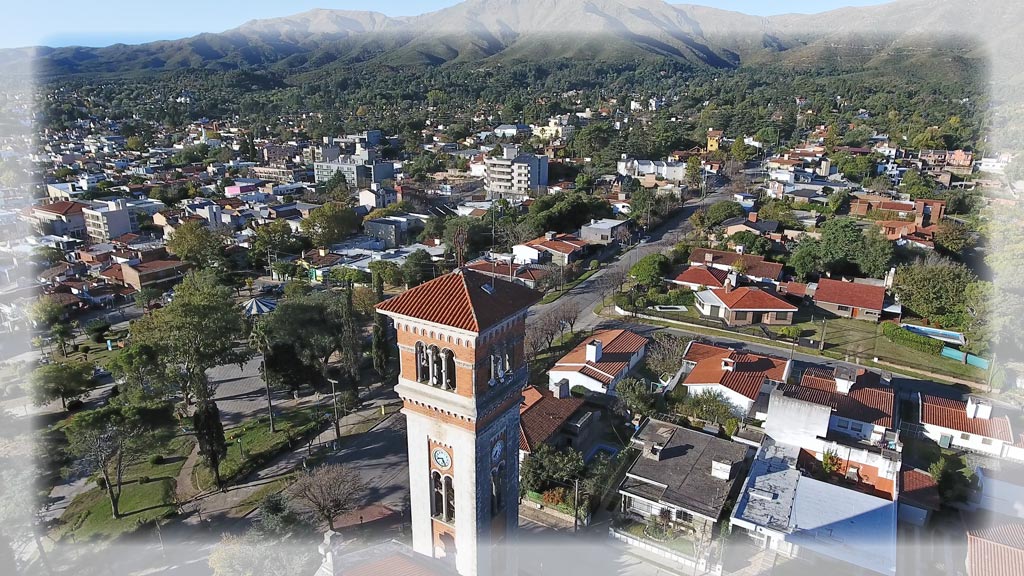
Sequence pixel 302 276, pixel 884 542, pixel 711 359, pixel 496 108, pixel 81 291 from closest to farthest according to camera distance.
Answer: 1. pixel 884 542
2. pixel 711 359
3. pixel 81 291
4. pixel 302 276
5. pixel 496 108

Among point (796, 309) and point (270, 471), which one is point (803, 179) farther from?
point (270, 471)

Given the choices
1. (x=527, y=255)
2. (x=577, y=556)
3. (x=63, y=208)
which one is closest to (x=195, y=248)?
(x=63, y=208)

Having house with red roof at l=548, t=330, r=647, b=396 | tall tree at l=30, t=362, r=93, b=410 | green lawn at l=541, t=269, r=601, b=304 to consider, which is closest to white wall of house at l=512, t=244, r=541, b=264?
green lawn at l=541, t=269, r=601, b=304

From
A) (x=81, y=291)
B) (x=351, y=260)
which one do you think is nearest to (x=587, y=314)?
(x=351, y=260)

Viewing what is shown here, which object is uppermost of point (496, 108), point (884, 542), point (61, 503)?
point (496, 108)

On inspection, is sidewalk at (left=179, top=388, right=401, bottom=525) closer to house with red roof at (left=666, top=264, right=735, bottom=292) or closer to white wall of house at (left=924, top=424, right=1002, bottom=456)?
house with red roof at (left=666, top=264, right=735, bottom=292)

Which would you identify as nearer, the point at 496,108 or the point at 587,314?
the point at 587,314

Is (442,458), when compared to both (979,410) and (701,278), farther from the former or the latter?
(701,278)

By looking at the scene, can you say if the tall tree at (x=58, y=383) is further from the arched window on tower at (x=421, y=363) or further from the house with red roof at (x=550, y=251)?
the house with red roof at (x=550, y=251)
